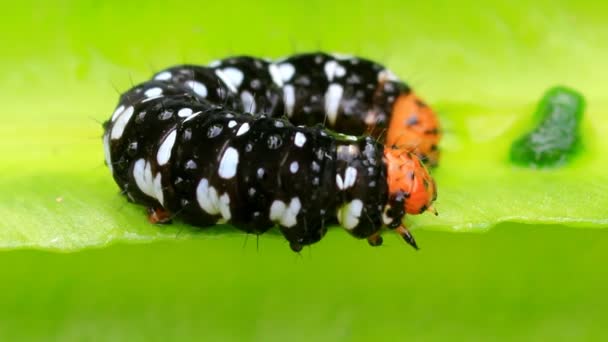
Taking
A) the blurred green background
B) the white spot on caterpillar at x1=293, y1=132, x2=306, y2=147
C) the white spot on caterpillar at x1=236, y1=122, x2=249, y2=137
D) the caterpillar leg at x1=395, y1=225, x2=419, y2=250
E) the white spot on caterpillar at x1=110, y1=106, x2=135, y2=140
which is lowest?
the blurred green background

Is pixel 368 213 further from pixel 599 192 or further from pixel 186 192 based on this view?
pixel 599 192

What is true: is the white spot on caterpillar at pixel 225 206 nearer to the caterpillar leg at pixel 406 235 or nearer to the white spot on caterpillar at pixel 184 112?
the white spot on caterpillar at pixel 184 112

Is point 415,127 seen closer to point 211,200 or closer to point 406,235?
point 406,235

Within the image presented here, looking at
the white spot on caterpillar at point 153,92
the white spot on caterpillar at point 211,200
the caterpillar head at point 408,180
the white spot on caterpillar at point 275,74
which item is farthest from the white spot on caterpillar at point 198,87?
the caterpillar head at point 408,180

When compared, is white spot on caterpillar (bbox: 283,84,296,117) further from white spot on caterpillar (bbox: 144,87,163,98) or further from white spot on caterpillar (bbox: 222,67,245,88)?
white spot on caterpillar (bbox: 144,87,163,98)

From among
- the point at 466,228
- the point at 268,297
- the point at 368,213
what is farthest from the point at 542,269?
the point at 268,297

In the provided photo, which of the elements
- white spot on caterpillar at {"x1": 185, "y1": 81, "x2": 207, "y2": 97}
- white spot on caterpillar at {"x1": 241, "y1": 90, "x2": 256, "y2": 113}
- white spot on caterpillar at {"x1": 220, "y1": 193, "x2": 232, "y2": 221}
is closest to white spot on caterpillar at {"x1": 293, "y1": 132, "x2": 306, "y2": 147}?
white spot on caterpillar at {"x1": 220, "y1": 193, "x2": 232, "y2": 221}
